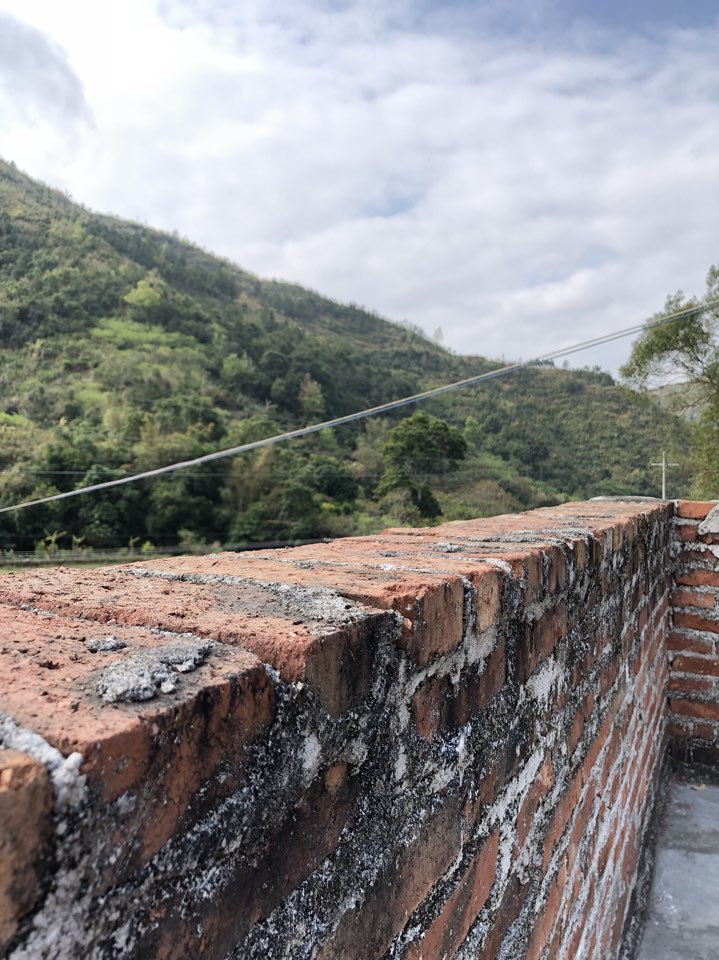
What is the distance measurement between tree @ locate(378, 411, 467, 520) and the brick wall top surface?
2708cm

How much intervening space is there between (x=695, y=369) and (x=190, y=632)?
17.5m

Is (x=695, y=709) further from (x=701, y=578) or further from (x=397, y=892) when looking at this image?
(x=397, y=892)

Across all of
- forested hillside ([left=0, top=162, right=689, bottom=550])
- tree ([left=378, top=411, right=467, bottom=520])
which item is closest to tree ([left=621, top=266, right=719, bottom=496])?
forested hillside ([left=0, top=162, right=689, bottom=550])

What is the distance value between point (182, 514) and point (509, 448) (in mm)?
15414

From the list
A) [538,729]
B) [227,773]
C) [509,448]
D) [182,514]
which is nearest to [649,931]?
[538,729]

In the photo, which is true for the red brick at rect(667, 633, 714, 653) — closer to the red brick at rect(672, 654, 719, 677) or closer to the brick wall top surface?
the red brick at rect(672, 654, 719, 677)

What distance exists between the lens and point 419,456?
Result: 96.1ft

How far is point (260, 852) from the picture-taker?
469mm

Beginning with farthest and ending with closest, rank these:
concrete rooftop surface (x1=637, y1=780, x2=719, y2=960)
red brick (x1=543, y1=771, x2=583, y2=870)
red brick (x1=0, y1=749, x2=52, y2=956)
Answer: concrete rooftop surface (x1=637, y1=780, x2=719, y2=960) → red brick (x1=543, y1=771, x2=583, y2=870) → red brick (x1=0, y1=749, x2=52, y2=956)

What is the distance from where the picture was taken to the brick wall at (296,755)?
1.15 feet

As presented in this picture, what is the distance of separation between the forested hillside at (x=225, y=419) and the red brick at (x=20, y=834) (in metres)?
17.6

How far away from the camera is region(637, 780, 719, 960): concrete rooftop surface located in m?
1.90

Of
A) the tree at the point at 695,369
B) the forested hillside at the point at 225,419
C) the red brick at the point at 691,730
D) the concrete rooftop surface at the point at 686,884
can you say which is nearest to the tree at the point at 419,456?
the forested hillside at the point at 225,419

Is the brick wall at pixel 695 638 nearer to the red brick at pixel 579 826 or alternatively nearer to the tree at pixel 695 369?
the red brick at pixel 579 826
